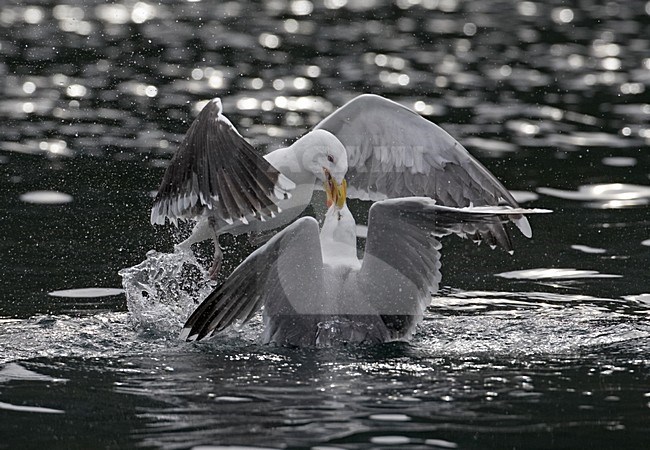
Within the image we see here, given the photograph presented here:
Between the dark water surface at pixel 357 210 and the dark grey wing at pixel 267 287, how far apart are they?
207mm

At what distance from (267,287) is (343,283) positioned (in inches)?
16.5

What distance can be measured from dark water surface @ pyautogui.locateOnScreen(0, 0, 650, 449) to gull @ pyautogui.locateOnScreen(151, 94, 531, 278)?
641mm

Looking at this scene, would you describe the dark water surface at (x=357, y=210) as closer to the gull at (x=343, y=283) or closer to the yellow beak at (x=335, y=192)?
the gull at (x=343, y=283)

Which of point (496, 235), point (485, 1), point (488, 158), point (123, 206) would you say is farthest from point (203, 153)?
point (485, 1)

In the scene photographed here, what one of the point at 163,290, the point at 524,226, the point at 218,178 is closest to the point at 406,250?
the point at 218,178

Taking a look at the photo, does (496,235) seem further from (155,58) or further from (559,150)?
(155,58)

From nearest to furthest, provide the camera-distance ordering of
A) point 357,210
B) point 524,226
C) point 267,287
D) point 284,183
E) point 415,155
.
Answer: point 284,183 < point 267,287 < point 524,226 < point 415,155 < point 357,210

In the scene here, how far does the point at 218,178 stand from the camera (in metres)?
7.46

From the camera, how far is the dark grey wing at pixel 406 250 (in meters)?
7.15

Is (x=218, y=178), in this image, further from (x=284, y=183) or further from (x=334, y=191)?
(x=334, y=191)

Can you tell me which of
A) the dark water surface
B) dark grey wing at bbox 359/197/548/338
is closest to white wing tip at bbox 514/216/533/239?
the dark water surface

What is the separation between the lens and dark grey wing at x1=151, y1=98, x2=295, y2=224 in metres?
7.27

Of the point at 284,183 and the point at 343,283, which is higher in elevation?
the point at 284,183

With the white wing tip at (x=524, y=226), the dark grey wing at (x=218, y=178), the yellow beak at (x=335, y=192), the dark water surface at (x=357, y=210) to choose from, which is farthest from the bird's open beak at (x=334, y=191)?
the white wing tip at (x=524, y=226)
